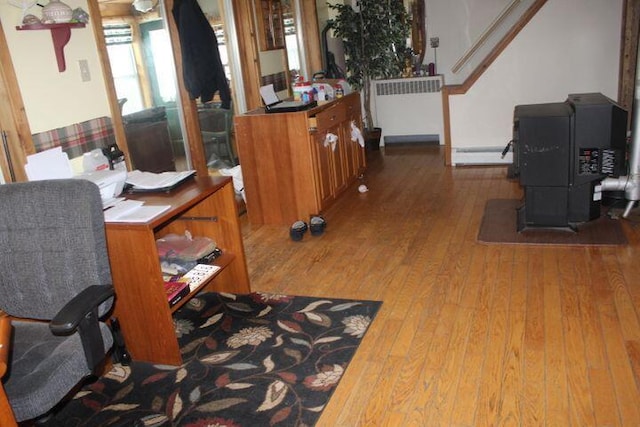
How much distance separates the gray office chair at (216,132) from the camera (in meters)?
4.47

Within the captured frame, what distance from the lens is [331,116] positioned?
14.6 feet

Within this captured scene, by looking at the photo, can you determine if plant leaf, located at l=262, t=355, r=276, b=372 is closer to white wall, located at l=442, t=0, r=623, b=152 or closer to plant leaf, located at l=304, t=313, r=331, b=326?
plant leaf, located at l=304, t=313, r=331, b=326

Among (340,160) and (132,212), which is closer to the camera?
(132,212)

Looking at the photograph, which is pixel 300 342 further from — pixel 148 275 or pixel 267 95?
pixel 267 95

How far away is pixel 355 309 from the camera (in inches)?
113

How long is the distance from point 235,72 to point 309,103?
841mm

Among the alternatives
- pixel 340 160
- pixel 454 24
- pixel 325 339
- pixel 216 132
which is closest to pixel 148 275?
pixel 325 339

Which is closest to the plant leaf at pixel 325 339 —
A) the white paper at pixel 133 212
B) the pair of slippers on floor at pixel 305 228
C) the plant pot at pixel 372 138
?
the white paper at pixel 133 212

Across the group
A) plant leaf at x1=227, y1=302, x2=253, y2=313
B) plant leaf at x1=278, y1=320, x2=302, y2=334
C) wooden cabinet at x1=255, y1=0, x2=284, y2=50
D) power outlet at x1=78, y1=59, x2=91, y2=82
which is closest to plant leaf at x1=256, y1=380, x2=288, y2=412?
plant leaf at x1=278, y1=320, x2=302, y2=334

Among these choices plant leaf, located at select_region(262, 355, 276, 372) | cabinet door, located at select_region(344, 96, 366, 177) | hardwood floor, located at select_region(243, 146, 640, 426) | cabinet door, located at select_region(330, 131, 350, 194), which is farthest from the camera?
cabinet door, located at select_region(344, 96, 366, 177)

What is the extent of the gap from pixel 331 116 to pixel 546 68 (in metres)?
2.28

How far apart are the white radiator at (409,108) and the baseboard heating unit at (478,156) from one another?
3.68 ft

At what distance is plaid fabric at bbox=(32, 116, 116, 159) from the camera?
2.79 meters

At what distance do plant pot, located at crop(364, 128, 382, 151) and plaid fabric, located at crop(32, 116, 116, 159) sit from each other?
3894 millimetres
